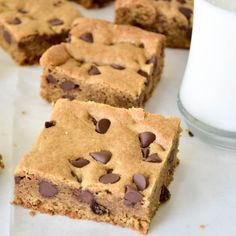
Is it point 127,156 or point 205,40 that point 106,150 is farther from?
point 205,40

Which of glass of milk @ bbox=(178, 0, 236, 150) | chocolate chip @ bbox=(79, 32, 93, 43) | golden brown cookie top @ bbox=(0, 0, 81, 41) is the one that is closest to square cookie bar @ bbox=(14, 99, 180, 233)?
glass of milk @ bbox=(178, 0, 236, 150)

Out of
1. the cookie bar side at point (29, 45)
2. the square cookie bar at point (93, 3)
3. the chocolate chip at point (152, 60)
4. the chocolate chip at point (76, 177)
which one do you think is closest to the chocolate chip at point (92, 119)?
the chocolate chip at point (76, 177)

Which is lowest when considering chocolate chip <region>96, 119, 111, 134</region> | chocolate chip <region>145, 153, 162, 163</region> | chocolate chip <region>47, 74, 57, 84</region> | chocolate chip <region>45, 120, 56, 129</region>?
chocolate chip <region>47, 74, 57, 84</region>

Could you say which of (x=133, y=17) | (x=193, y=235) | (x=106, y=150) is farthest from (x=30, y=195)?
(x=133, y=17)

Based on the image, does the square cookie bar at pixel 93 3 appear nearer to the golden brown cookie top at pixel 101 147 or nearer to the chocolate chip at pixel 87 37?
the chocolate chip at pixel 87 37

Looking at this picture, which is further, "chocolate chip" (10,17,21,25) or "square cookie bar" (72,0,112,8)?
"square cookie bar" (72,0,112,8)

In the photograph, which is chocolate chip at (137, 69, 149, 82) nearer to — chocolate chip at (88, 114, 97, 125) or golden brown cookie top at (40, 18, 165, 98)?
golden brown cookie top at (40, 18, 165, 98)

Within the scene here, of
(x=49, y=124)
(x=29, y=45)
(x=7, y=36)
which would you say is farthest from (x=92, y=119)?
(x=7, y=36)
